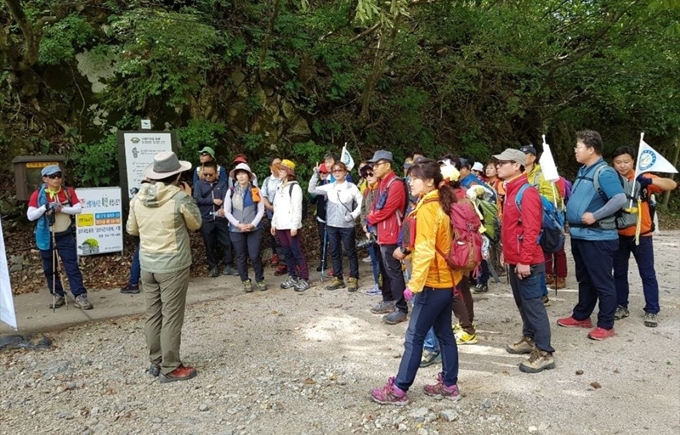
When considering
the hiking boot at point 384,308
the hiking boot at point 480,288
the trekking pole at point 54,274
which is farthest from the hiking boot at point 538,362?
the trekking pole at point 54,274

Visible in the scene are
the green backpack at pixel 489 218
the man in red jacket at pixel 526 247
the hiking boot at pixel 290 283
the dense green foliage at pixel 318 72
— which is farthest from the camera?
the dense green foliage at pixel 318 72

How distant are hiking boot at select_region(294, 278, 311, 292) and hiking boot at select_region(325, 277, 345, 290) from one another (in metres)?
0.30

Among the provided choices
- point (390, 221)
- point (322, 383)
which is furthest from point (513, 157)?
point (322, 383)

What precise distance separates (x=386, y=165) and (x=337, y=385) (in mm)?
2630

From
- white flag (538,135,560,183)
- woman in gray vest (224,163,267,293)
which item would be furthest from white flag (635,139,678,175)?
woman in gray vest (224,163,267,293)

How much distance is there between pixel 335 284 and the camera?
729cm

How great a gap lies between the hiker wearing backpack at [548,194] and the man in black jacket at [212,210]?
4.61 m

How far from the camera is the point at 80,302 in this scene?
20.7 feet

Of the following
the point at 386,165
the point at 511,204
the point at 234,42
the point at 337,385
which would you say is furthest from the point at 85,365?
the point at 234,42

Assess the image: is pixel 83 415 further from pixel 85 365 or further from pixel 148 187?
pixel 148 187

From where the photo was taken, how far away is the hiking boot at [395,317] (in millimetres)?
5664

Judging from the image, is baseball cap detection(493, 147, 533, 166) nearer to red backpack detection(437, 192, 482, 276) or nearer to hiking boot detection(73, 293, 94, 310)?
red backpack detection(437, 192, 482, 276)

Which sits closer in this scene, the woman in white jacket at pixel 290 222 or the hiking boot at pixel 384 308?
the hiking boot at pixel 384 308

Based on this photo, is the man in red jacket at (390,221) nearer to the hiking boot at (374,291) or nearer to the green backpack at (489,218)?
the hiking boot at (374,291)
